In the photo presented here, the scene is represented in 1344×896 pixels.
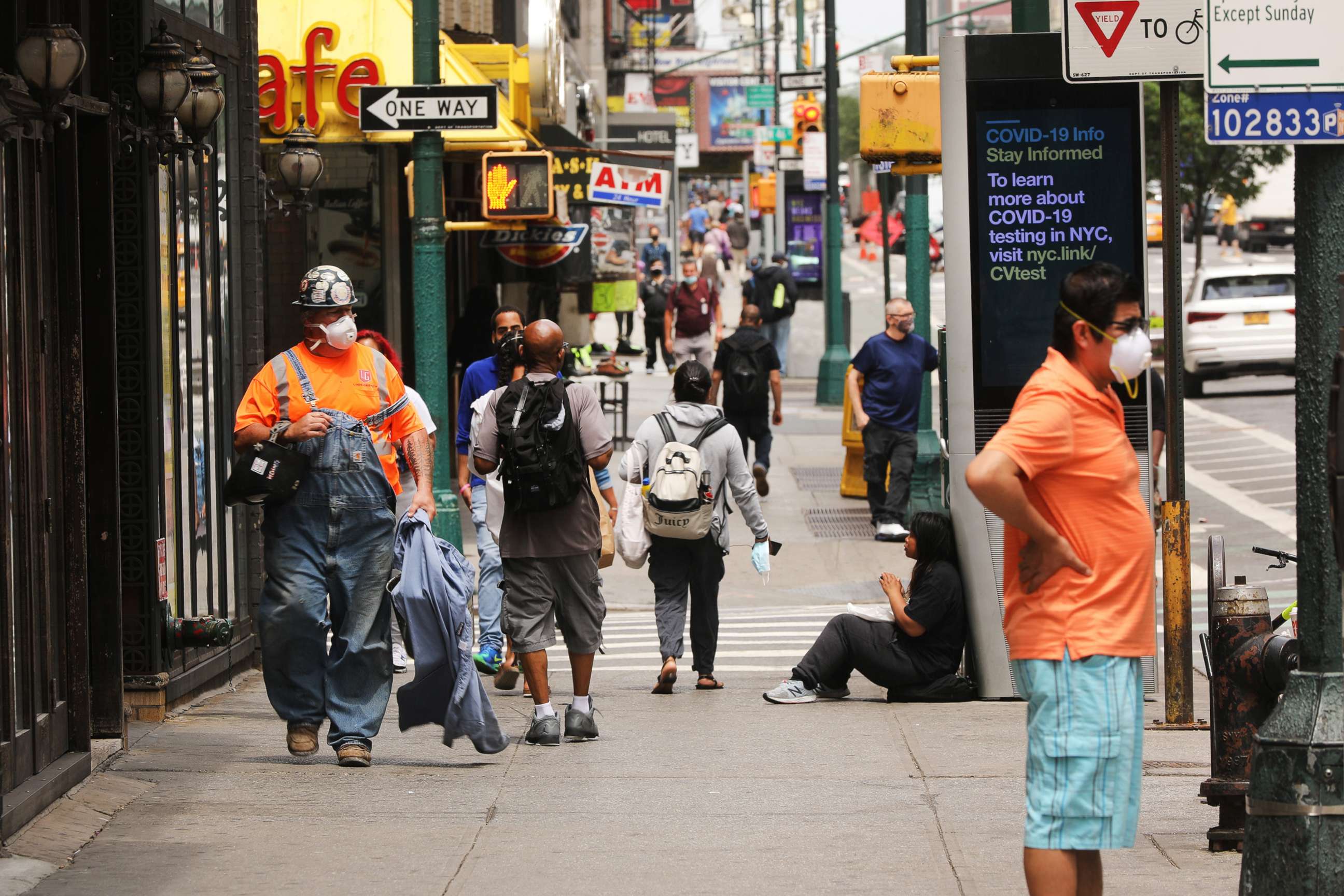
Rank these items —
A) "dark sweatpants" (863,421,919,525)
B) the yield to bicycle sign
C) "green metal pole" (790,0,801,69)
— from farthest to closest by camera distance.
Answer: "green metal pole" (790,0,801,69)
"dark sweatpants" (863,421,919,525)
the yield to bicycle sign

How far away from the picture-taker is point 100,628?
7723 millimetres

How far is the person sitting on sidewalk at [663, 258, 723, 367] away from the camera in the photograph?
1016 inches

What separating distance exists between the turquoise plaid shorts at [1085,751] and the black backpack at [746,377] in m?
12.5

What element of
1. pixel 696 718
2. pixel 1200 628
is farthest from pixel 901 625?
pixel 1200 628

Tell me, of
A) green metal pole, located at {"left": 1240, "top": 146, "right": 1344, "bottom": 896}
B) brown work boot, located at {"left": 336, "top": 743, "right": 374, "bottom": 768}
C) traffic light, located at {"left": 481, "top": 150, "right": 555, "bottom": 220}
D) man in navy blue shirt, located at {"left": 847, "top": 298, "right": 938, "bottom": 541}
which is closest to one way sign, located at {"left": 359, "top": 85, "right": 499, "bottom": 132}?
traffic light, located at {"left": 481, "top": 150, "right": 555, "bottom": 220}

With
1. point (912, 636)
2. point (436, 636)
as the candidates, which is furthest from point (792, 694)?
point (436, 636)

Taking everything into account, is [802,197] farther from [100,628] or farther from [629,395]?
[100,628]

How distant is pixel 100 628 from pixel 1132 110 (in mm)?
5282

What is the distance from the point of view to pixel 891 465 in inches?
637

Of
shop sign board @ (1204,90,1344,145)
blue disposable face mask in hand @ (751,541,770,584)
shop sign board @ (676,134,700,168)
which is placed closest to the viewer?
shop sign board @ (1204,90,1344,145)

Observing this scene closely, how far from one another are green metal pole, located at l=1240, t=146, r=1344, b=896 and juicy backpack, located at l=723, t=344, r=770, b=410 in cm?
1201

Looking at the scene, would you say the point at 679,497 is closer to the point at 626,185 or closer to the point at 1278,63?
the point at 1278,63

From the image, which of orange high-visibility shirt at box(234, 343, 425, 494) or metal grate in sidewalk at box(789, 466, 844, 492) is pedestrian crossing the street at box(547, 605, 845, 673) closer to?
orange high-visibility shirt at box(234, 343, 425, 494)

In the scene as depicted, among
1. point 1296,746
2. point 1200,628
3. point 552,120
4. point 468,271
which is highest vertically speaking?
point 552,120
